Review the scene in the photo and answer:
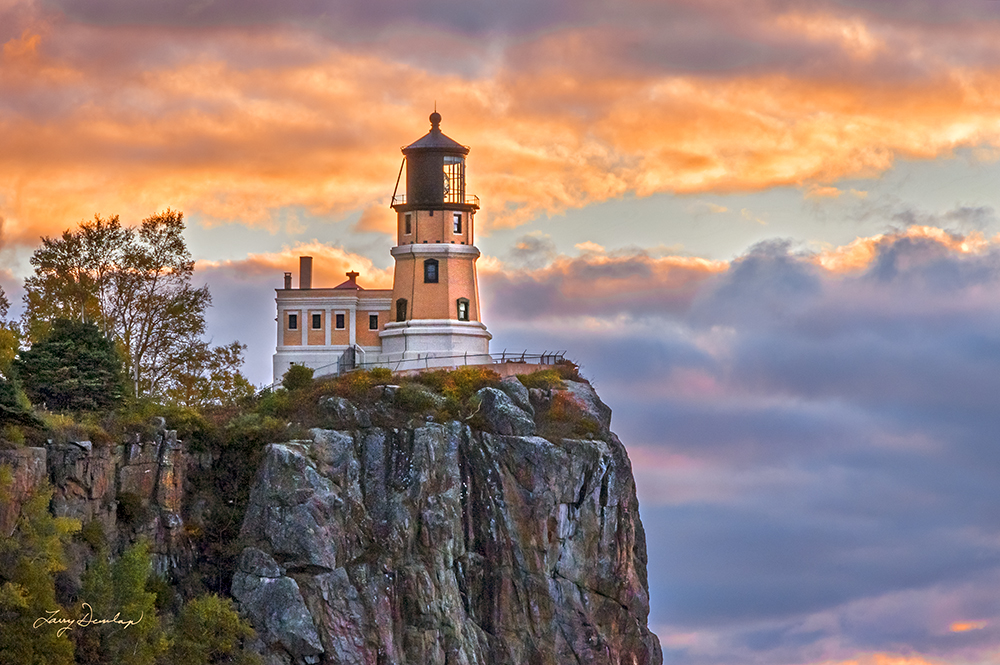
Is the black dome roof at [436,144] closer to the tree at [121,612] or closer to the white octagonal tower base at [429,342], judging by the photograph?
the white octagonal tower base at [429,342]

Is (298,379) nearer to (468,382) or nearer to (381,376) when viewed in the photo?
(381,376)

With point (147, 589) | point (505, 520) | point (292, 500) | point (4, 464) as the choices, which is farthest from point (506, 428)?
point (4, 464)

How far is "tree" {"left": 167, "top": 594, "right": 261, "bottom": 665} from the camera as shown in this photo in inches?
4006

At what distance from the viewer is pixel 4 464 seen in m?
95.6

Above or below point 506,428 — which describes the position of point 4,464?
below

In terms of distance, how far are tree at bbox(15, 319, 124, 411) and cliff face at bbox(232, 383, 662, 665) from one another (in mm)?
9318

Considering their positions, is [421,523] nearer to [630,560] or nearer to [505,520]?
[505,520]

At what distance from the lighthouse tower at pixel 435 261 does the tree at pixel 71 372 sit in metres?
28.3

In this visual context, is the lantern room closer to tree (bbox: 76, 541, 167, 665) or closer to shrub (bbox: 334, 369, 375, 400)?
shrub (bbox: 334, 369, 375, 400)

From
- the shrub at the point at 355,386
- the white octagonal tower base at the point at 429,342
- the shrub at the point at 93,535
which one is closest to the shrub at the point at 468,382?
the shrub at the point at 355,386

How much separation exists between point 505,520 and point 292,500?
13.4m

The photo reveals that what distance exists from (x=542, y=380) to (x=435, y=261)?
1461 cm

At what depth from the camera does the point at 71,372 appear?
108875 millimetres

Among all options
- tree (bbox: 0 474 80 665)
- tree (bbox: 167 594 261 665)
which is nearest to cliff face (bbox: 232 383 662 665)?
tree (bbox: 167 594 261 665)
